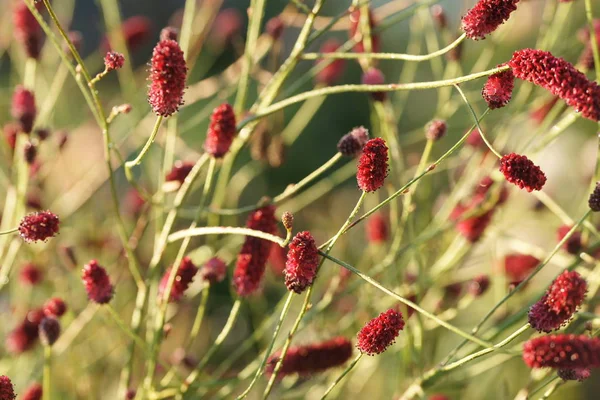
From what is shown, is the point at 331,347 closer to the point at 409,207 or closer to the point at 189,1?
the point at 409,207

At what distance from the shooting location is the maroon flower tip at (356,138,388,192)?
2.51 feet

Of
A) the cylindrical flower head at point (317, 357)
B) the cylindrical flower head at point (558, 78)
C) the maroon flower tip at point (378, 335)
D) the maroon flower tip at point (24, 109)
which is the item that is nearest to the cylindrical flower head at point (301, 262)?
the maroon flower tip at point (378, 335)

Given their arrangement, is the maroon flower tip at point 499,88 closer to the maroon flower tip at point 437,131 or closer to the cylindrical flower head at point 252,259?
the maroon flower tip at point 437,131

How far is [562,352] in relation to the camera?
693 mm

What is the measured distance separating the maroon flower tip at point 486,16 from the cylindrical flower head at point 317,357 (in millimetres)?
451

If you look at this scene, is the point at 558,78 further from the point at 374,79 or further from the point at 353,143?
the point at 374,79

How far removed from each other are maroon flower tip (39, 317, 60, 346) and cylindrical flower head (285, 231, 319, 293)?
0.36 m

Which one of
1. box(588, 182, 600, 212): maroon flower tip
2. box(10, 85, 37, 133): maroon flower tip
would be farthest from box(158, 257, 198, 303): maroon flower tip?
box(588, 182, 600, 212): maroon flower tip

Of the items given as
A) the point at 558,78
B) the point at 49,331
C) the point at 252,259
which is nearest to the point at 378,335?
the point at 252,259

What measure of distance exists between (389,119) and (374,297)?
0.35 meters

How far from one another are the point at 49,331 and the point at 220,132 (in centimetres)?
36

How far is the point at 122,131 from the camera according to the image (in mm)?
1569

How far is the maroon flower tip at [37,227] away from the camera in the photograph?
806 mm

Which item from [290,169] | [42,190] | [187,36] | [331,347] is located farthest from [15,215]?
[290,169]
